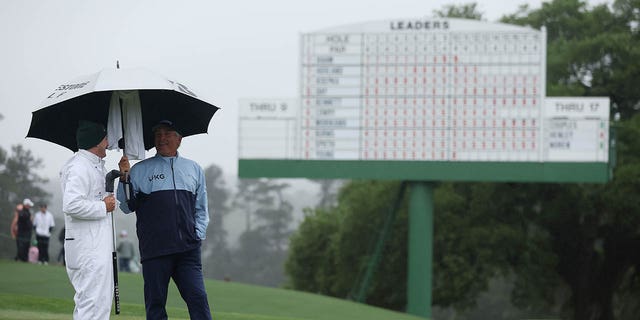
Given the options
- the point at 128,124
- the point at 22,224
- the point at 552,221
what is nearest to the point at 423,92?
the point at 22,224

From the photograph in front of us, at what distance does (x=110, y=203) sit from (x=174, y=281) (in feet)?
2.27

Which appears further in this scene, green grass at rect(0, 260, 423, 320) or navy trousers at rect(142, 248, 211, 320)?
green grass at rect(0, 260, 423, 320)

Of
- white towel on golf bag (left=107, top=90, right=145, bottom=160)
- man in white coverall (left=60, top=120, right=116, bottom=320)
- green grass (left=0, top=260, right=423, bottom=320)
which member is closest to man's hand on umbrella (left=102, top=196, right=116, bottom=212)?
man in white coverall (left=60, top=120, right=116, bottom=320)

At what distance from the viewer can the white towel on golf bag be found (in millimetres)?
6570

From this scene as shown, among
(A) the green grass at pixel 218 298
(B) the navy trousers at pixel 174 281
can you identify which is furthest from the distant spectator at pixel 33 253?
(B) the navy trousers at pixel 174 281

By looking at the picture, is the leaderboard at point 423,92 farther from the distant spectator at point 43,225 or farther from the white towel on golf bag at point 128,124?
the white towel on golf bag at point 128,124

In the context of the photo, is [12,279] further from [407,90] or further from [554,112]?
[554,112]

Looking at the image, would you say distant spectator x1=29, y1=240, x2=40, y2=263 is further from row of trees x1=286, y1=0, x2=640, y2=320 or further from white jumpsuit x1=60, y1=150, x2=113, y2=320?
white jumpsuit x1=60, y1=150, x2=113, y2=320

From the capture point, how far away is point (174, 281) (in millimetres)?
6477

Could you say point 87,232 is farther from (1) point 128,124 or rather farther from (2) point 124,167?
(1) point 128,124

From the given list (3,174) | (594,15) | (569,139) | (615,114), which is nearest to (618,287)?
(615,114)

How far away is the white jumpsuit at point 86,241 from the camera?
236 inches

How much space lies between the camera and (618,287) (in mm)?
36594

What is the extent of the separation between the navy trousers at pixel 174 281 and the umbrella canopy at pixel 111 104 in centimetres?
93
